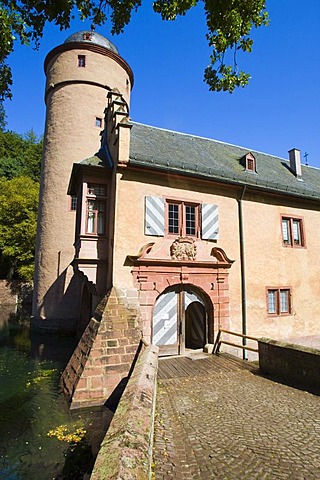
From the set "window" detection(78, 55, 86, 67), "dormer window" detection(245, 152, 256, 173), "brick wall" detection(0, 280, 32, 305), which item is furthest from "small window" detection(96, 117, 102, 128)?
"brick wall" detection(0, 280, 32, 305)

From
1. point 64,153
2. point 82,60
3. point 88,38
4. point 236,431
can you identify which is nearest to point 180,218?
point 236,431

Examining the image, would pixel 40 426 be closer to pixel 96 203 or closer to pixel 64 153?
pixel 96 203

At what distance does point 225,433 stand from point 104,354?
4.13 metres

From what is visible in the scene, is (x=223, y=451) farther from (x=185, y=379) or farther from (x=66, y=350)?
(x=66, y=350)

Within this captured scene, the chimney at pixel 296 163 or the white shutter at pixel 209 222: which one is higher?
the chimney at pixel 296 163

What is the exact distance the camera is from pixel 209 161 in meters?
13.2

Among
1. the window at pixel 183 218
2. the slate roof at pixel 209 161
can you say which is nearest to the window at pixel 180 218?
the window at pixel 183 218

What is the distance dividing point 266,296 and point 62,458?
30.1 ft

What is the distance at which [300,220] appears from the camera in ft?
44.3

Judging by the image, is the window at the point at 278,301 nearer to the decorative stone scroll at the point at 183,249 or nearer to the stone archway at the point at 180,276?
the stone archway at the point at 180,276

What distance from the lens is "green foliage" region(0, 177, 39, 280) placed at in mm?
28250

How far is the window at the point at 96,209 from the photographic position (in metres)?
10.3

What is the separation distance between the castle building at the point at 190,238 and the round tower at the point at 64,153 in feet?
9.21

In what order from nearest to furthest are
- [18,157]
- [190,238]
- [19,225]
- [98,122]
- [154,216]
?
[154,216] < [190,238] < [98,122] < [19,225] < [18,157]
